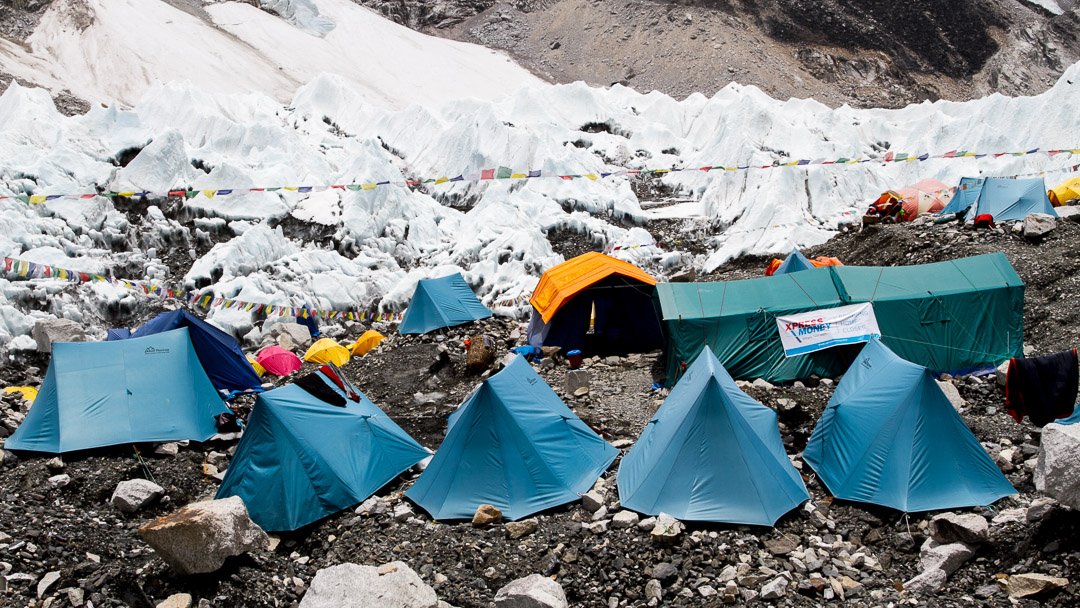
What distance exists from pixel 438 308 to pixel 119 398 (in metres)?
6.26

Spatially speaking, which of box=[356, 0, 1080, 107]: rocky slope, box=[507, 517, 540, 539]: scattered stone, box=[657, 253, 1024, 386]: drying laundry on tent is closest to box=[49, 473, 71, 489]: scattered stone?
box=[507, 517, 540, 539]: scattered stone

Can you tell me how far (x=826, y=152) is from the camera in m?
24.8

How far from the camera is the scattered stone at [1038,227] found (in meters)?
13.4

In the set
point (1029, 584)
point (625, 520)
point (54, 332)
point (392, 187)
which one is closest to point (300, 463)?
point (625, 520)

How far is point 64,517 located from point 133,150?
14513mm

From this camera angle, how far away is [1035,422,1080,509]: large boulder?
5.26 m

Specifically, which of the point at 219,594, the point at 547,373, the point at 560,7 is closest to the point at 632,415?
the point at 547,373

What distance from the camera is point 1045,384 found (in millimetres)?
7652

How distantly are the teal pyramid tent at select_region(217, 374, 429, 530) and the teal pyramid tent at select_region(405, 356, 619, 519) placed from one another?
2.38ft

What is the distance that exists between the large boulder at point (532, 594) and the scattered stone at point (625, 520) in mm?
1102

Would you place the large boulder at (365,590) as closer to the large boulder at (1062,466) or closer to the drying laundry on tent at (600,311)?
the large boulder at (1062,466)

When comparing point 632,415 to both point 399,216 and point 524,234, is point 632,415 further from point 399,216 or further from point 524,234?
point 399,216

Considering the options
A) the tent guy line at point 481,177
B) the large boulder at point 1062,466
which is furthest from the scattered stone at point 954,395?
the tent guy line at point 481,177

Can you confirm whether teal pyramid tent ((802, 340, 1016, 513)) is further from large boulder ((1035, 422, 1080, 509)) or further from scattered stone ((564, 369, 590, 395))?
scattered stone ((564, 369, 590, 395))
